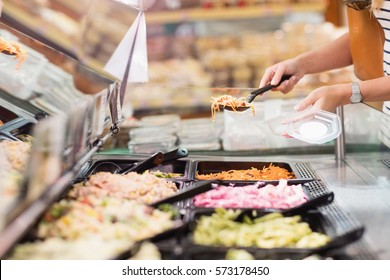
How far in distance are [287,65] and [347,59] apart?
0.57m

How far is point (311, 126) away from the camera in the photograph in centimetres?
228

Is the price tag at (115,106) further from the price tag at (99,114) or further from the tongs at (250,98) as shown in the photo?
the tongs at (250,98)

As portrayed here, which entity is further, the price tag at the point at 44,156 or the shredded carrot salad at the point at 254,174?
the shredded carrot salad at the point at 254,174

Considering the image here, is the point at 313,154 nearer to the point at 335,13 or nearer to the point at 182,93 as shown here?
the point at 182,93

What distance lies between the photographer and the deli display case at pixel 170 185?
5.29ft

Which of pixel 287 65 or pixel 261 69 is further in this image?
pixel 261 69

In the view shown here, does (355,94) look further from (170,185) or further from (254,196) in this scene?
(170,185)

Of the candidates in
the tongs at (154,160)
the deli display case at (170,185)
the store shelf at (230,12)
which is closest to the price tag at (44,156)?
the deli display case at (170,185)

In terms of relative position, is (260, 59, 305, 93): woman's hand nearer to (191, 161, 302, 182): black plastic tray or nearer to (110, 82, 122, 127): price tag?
(191, 161, 302, 182): black plastic tray

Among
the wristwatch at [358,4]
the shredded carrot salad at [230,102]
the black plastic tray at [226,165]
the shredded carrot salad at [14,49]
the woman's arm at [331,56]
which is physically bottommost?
the black plastic tray at [226,165]

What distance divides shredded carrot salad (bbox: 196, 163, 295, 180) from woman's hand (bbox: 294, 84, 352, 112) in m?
0.42

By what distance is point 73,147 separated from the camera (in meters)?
1.75

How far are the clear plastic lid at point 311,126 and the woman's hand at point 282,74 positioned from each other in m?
0.61

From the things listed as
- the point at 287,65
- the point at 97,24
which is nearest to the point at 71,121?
the point at 287,65
